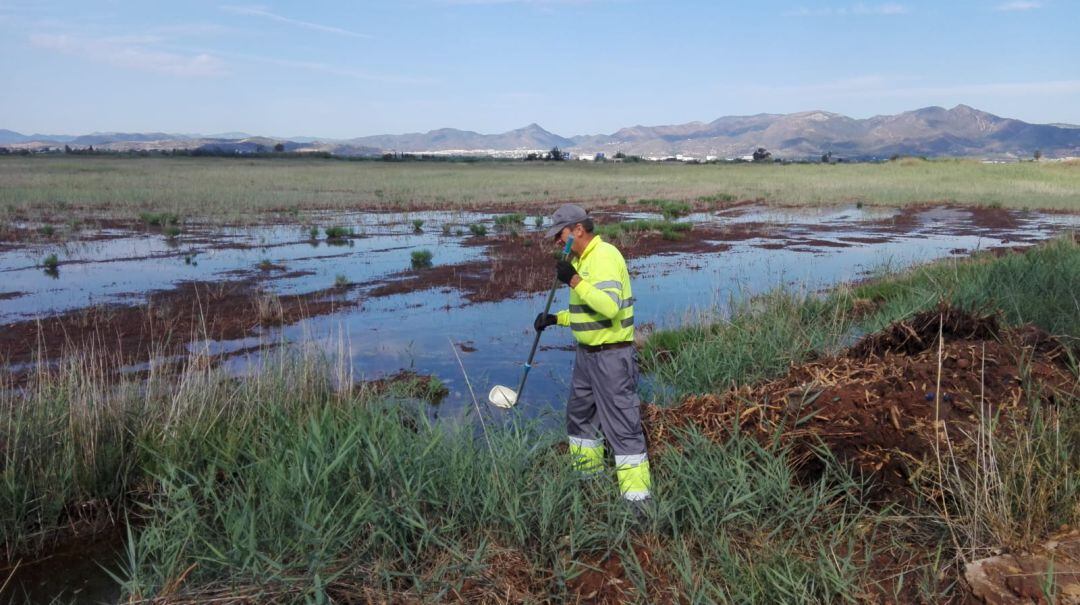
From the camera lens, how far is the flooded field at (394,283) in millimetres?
9531

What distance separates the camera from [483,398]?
26.2ft

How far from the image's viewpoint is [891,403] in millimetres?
4895

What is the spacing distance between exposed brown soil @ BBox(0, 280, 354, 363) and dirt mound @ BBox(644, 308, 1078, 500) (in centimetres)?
628

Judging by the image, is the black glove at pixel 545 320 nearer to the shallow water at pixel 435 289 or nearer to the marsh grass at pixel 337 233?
the shallow water at pixel 435 289

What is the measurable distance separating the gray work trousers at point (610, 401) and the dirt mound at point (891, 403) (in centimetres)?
45

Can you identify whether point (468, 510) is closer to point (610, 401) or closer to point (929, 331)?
point (610, 401)

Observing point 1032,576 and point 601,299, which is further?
point 601,299

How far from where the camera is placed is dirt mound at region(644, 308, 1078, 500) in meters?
4.64

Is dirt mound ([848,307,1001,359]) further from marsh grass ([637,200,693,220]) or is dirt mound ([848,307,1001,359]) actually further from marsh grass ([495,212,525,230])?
marsh grass ([637,200,693,220])

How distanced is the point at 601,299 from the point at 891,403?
1901 millimetres

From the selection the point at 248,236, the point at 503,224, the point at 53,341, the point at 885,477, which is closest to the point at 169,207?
the point at 248,236

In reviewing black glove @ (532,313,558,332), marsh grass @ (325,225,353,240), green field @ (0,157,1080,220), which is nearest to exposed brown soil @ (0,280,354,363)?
black glove @ (532,313,558,332)

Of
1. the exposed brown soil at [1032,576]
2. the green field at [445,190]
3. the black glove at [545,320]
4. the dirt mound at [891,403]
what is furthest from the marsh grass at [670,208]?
the exposed brown soil at [1032,576]

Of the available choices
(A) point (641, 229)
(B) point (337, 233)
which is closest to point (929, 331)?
(A) point (641, 229)
